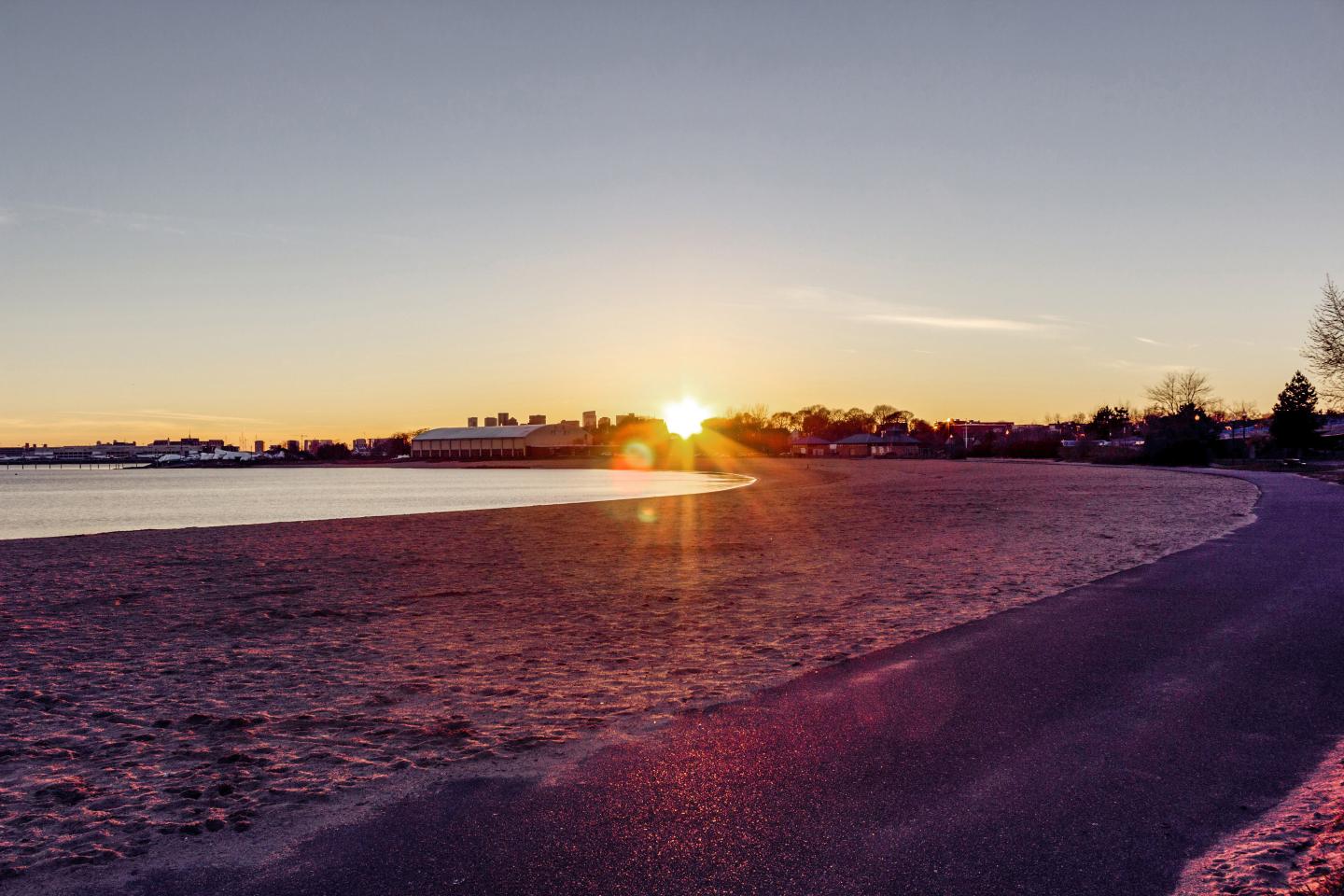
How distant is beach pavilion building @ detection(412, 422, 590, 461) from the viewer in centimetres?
17525

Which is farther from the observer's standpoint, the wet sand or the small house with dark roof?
the small house with dark roof

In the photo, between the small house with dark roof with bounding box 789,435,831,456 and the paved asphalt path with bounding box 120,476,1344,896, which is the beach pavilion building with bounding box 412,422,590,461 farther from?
the paved asphalt path with bounding box 120,476,1344,896

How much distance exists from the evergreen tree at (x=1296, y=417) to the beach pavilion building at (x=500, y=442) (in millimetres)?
126766

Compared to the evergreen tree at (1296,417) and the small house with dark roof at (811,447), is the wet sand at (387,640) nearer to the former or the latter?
the evergreen tree at (1296,417)

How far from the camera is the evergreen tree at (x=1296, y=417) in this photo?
81438 mm

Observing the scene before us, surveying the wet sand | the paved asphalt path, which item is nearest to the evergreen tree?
the wet sand

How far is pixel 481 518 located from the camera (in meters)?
27.8

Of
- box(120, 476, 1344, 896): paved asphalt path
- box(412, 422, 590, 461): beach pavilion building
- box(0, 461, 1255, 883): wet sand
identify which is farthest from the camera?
box(412, 422, 590, 461): beach pavilion building

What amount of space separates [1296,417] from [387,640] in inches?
3802

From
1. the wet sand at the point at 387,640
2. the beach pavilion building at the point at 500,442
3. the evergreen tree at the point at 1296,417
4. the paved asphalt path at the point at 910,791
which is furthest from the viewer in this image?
the beach pavilion building at the point at 500,442

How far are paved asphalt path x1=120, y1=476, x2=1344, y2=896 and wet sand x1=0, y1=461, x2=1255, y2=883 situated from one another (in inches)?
27.8

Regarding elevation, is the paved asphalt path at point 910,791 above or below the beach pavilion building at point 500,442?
below

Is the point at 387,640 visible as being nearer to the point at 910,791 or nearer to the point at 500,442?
the point at 910,791

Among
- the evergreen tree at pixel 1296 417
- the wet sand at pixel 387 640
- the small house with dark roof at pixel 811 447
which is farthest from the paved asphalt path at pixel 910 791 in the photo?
the small house with dark roof at pixel 811 447
